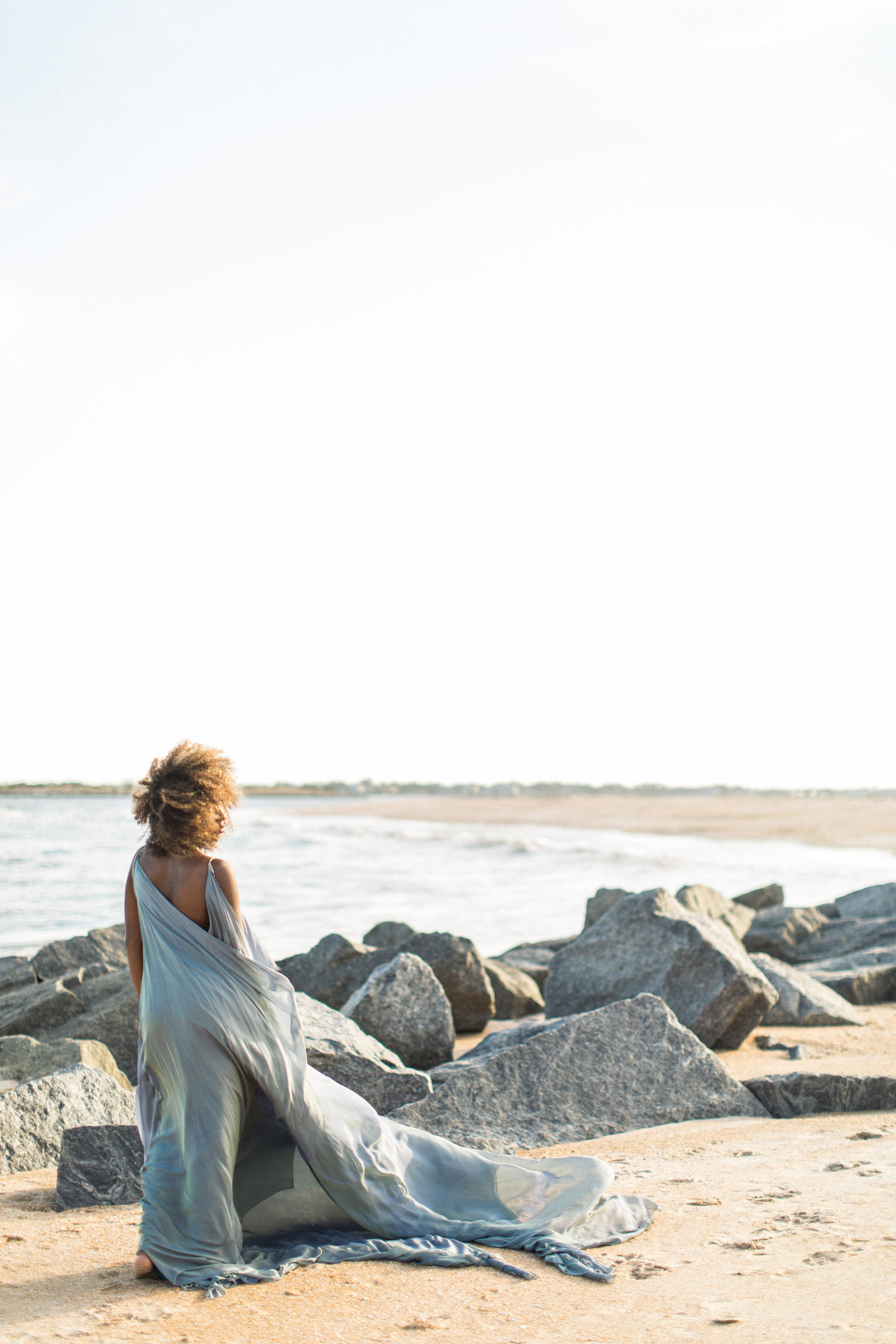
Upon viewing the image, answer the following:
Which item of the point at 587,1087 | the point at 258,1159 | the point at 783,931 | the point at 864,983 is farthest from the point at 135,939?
the point at 783,931

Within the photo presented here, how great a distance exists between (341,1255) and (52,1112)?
212cm

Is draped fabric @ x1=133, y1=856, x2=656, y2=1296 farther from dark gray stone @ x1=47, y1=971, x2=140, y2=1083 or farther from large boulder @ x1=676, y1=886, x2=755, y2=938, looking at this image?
large boulder @ x1=676, y1=886, x2=755, y2=938

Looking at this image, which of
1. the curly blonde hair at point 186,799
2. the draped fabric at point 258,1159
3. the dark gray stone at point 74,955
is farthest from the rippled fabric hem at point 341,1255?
the dark gray stone at point 74,955

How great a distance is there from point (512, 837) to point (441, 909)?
20.7m

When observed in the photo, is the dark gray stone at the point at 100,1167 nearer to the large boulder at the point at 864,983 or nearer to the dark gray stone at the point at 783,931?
the large boulder at the point at 864,983

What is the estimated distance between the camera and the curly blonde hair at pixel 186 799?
12.0 ft

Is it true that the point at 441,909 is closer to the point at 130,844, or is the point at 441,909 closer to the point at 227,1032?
the point at 227,1032

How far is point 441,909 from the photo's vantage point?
17406 mm

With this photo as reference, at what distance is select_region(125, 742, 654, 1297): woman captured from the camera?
3.49m

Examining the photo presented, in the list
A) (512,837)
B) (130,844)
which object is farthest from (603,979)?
(512,837)

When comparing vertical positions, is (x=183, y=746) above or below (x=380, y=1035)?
above

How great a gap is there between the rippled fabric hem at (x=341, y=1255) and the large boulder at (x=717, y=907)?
6.92 metres

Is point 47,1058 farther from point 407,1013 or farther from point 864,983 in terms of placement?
point 864,983

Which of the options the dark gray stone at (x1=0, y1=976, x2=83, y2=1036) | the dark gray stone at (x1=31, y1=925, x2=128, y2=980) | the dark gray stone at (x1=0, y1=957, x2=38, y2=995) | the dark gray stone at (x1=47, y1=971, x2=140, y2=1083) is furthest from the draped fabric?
the dark gray stone at (x1=0, y1=957, x2=38, y2=995)
